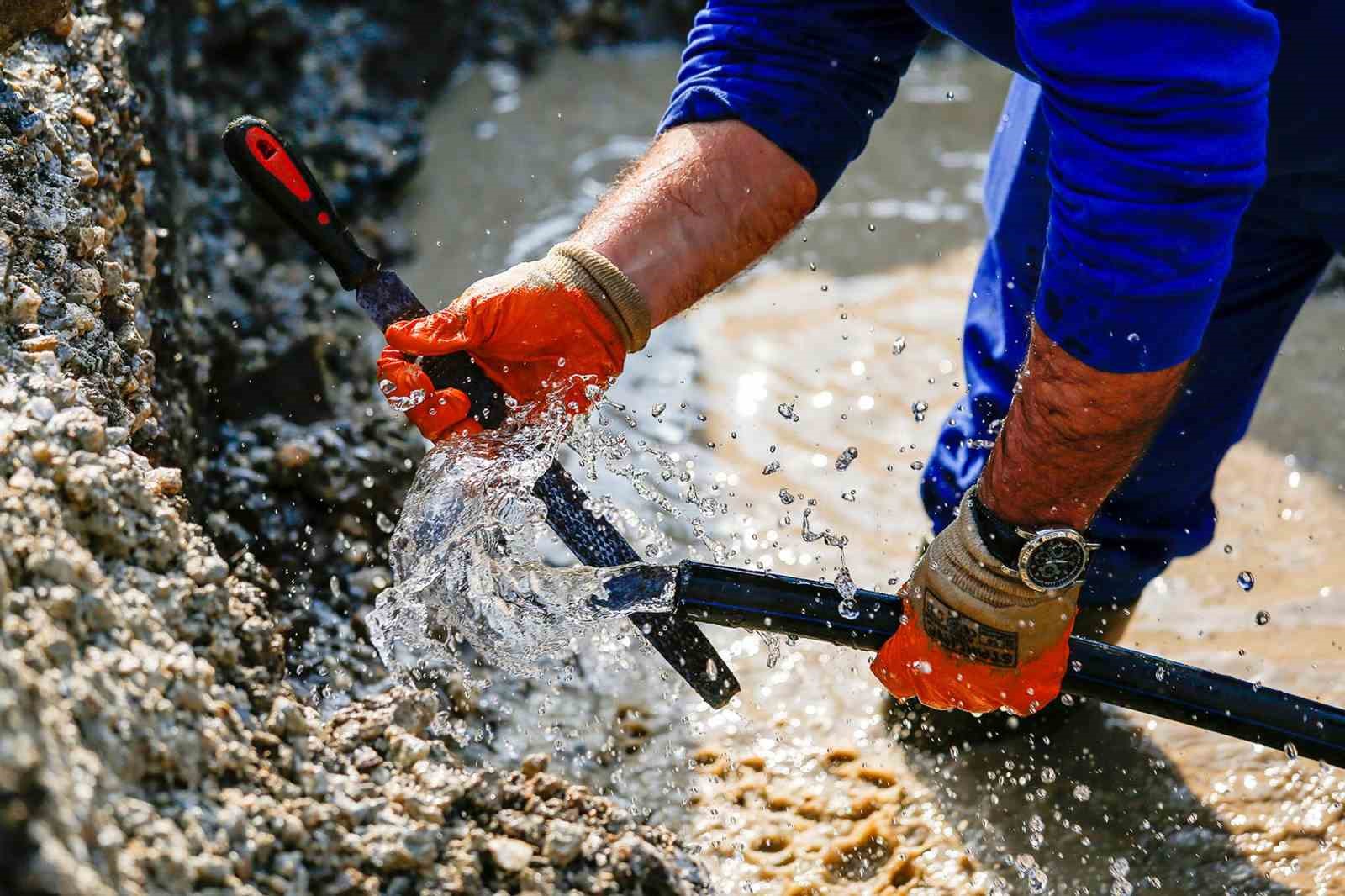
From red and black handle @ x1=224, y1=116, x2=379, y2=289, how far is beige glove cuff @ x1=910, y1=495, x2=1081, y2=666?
1009mm

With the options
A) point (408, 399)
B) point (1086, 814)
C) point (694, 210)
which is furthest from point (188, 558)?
point (1086, 814)

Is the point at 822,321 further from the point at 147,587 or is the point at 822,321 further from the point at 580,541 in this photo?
the point at 147,587

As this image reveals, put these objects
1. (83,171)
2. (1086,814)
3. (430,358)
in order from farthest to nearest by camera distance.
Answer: (1086,814)
(83,171)
(430,358)

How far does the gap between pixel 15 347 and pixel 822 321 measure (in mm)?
2284

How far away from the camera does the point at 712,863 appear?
2.07 m

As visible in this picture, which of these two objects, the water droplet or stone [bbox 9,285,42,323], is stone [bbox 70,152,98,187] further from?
the water droplet

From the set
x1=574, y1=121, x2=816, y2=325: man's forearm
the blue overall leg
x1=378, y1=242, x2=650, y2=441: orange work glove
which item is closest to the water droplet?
x1=378, y1=242, x2=650, y2=441: orange work glove

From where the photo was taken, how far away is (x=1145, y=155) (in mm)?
1521

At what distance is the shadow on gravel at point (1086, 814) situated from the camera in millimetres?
2061

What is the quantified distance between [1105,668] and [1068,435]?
399 millimetres

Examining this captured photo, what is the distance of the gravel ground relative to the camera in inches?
47.4

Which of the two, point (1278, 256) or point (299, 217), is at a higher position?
point (299, 217)

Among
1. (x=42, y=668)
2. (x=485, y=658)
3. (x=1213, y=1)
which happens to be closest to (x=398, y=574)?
(x=485, y=658)

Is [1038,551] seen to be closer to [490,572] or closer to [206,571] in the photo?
[490,572]
